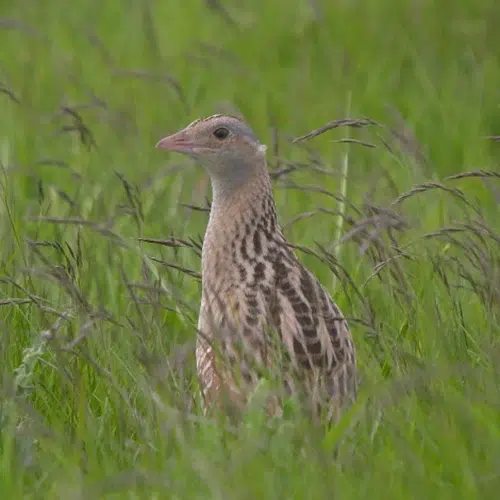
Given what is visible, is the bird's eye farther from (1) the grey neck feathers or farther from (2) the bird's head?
(1) the grey neck feathers

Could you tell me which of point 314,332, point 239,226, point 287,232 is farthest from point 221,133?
point 287,232

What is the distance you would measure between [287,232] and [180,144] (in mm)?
1399

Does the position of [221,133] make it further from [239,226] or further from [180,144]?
[239,226]

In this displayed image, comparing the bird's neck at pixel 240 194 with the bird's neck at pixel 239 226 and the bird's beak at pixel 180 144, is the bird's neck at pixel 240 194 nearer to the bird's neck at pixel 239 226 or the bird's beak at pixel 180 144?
the bird's neck at pixel 239 226

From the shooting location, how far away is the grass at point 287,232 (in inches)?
175

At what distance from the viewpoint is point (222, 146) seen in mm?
6004

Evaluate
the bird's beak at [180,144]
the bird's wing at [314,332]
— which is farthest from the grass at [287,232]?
the bird's beak at [180,144]

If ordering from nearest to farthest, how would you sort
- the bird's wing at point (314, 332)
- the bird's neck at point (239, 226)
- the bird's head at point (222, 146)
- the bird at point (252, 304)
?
the bird at point (252, 304), the bird's wing at point (314, 332), the bird's neck at point (239, 226), the bird's head at point (222, 146)

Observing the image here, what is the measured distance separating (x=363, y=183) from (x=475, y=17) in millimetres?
2656

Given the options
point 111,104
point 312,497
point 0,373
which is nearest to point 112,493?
point 312,497

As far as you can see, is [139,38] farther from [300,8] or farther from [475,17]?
[475,17]

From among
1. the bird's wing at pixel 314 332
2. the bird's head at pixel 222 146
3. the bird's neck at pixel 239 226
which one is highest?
the bird's head at pixel 222 146

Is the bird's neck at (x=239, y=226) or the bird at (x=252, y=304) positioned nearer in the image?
the bird at (x=252, y=304)

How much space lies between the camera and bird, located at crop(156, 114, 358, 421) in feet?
16.0
